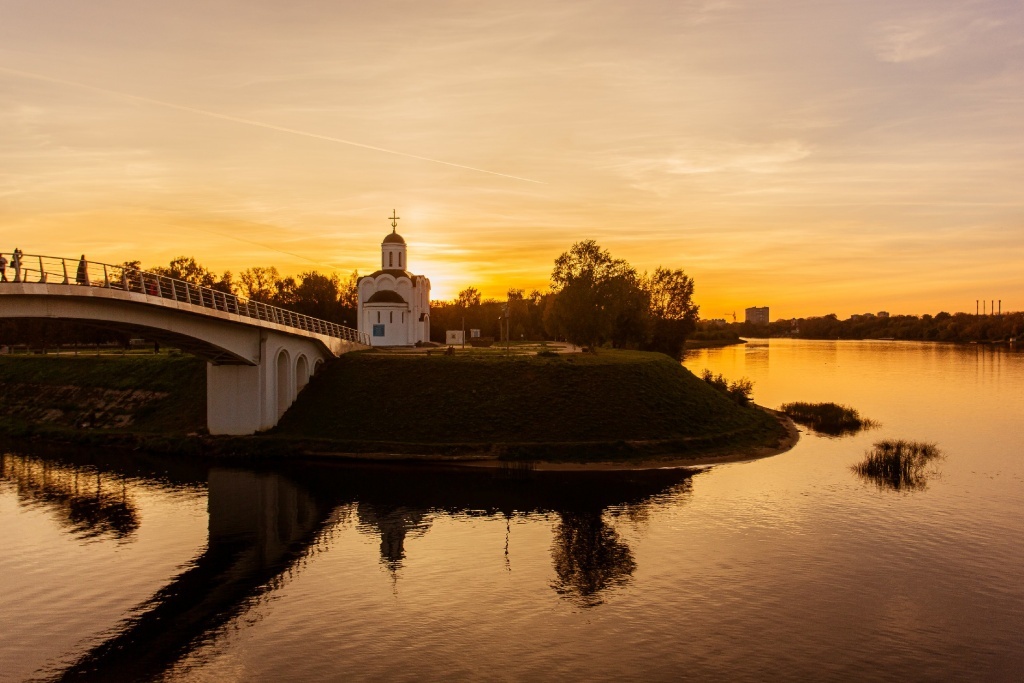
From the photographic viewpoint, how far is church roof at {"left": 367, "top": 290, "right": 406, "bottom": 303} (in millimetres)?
81250

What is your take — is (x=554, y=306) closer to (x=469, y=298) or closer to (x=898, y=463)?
(x=898, y=463)

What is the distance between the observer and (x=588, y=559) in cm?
2947

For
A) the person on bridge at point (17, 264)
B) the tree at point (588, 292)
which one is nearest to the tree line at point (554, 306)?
the tree at point (588, 292)

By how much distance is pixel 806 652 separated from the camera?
21609mm

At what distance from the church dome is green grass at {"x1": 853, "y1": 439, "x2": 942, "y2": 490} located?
47.8 metres

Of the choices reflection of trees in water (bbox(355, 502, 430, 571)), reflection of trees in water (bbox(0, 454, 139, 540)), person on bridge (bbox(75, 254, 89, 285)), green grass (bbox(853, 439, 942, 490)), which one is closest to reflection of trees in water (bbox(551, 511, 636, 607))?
reflection of trees in water (bbox(355, 502, 430, 571))

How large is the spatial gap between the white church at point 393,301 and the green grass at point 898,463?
153ft

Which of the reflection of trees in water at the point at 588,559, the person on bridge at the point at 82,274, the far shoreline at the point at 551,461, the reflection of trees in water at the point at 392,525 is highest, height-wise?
the person on bridge at the point at 82,274

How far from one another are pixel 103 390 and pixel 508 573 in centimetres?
4878

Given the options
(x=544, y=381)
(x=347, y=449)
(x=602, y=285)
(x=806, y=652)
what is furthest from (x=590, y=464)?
(x=602, y=285)

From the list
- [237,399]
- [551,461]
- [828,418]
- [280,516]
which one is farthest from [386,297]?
[280,516]

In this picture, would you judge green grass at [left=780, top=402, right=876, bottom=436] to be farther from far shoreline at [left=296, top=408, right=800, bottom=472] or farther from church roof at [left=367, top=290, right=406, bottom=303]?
church roof at [left=367, top=290, right=406, bottom=303]

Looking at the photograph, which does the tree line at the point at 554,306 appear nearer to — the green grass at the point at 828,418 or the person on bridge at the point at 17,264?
the green grass at the point at 828,418

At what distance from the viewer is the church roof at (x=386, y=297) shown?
81250 millimetres
